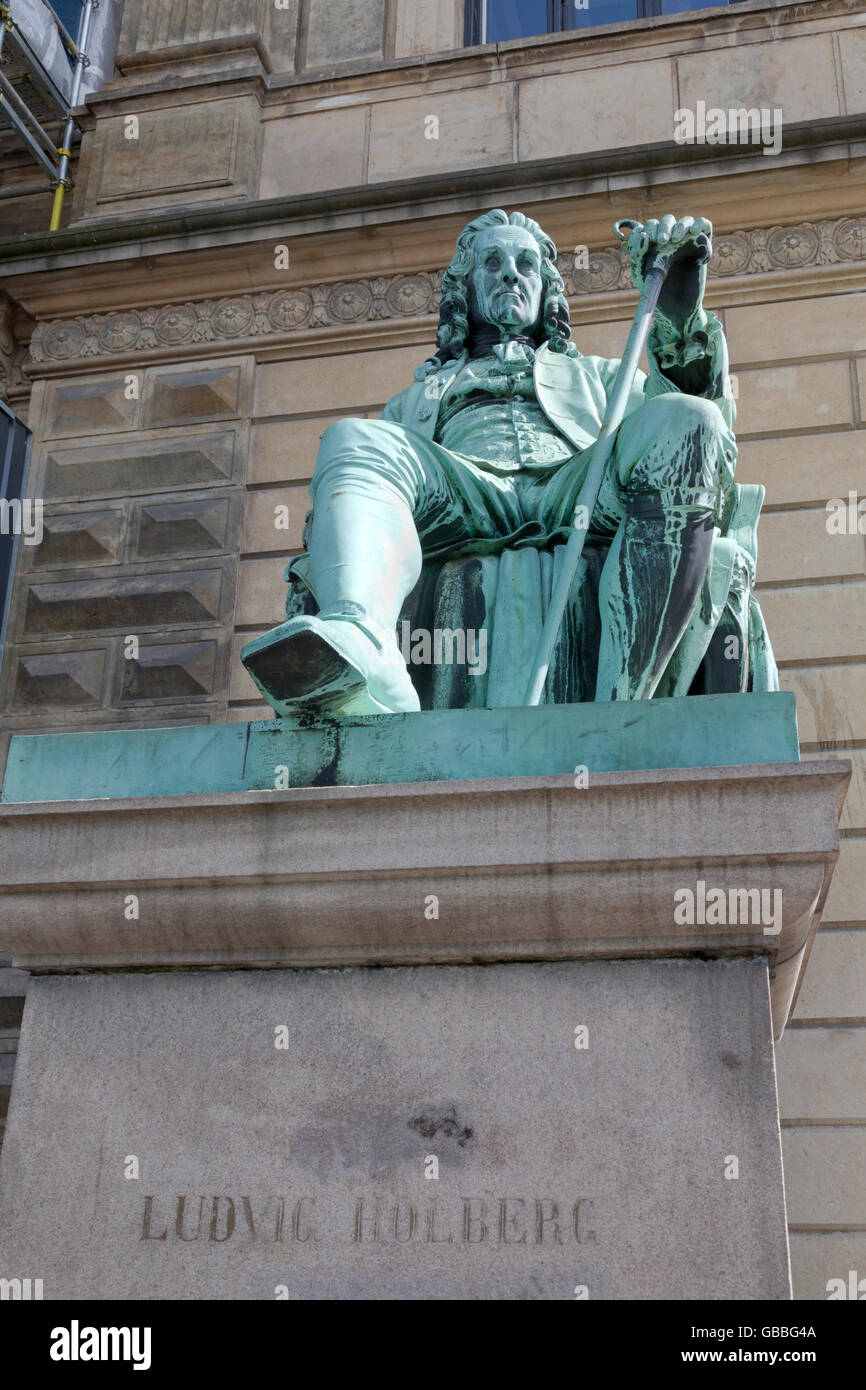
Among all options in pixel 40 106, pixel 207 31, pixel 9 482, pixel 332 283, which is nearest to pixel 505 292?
pixel 332 283

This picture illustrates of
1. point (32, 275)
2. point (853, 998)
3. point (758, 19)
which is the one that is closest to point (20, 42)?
point (32, 275)

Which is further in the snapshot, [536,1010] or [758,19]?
[758,19]

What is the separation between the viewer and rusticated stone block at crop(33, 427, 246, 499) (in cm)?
1045

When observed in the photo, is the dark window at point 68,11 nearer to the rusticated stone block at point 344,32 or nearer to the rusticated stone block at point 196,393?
the rusticated stone block at point 344,32

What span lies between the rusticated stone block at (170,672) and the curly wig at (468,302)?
15.7 feet

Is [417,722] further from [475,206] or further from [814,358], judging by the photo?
[475,206]

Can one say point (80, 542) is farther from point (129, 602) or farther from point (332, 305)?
point (332, 305)

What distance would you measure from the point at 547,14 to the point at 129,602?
6.08 metres

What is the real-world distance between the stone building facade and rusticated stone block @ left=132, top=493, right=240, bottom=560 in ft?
0.06

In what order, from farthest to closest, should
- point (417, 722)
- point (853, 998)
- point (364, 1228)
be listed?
point (853, 998) < point (417, 722) < point (364, 1228)

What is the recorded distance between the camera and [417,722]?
3.18m

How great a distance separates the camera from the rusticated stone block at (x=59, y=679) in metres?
9.93

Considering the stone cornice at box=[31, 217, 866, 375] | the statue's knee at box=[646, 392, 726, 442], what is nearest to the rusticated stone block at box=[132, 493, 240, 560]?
the stone cornice at box=[31, 217, 866, 375]
